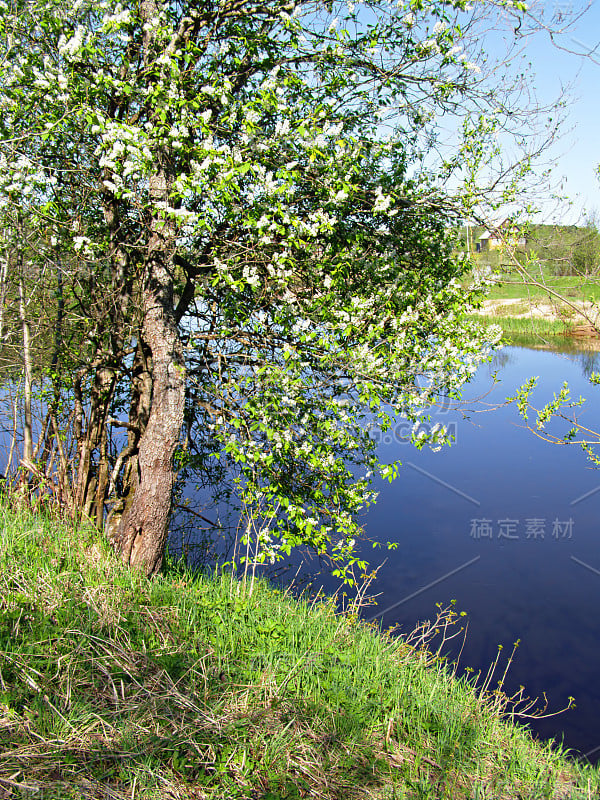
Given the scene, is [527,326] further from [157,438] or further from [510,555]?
[157,438]

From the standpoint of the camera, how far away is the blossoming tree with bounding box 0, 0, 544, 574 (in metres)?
4.82

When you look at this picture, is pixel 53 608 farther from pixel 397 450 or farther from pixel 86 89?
pixel 397 450

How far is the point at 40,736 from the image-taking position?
2.95 meters

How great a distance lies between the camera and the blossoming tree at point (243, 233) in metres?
4.82

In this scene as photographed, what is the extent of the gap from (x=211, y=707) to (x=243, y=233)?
409 cm

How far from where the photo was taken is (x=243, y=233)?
561cm

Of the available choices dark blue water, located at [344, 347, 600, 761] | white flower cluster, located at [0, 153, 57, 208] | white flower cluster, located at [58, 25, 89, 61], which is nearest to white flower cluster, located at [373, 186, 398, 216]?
white flower cluster, located at [58, 25, 89, 61]

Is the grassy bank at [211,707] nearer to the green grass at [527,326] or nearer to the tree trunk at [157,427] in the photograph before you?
the tree trunk at [157,427]

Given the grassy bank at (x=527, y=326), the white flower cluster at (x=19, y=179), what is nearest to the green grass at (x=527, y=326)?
the grassy bank at (x=527, y=326)

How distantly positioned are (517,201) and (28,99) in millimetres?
4684

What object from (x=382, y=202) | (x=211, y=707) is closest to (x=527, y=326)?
(x=382, y=202)

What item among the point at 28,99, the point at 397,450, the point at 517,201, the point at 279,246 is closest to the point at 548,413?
the point at 517,201

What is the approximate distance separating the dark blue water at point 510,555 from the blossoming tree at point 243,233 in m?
3.52

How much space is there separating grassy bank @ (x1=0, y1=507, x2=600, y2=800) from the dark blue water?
2.71 meters
